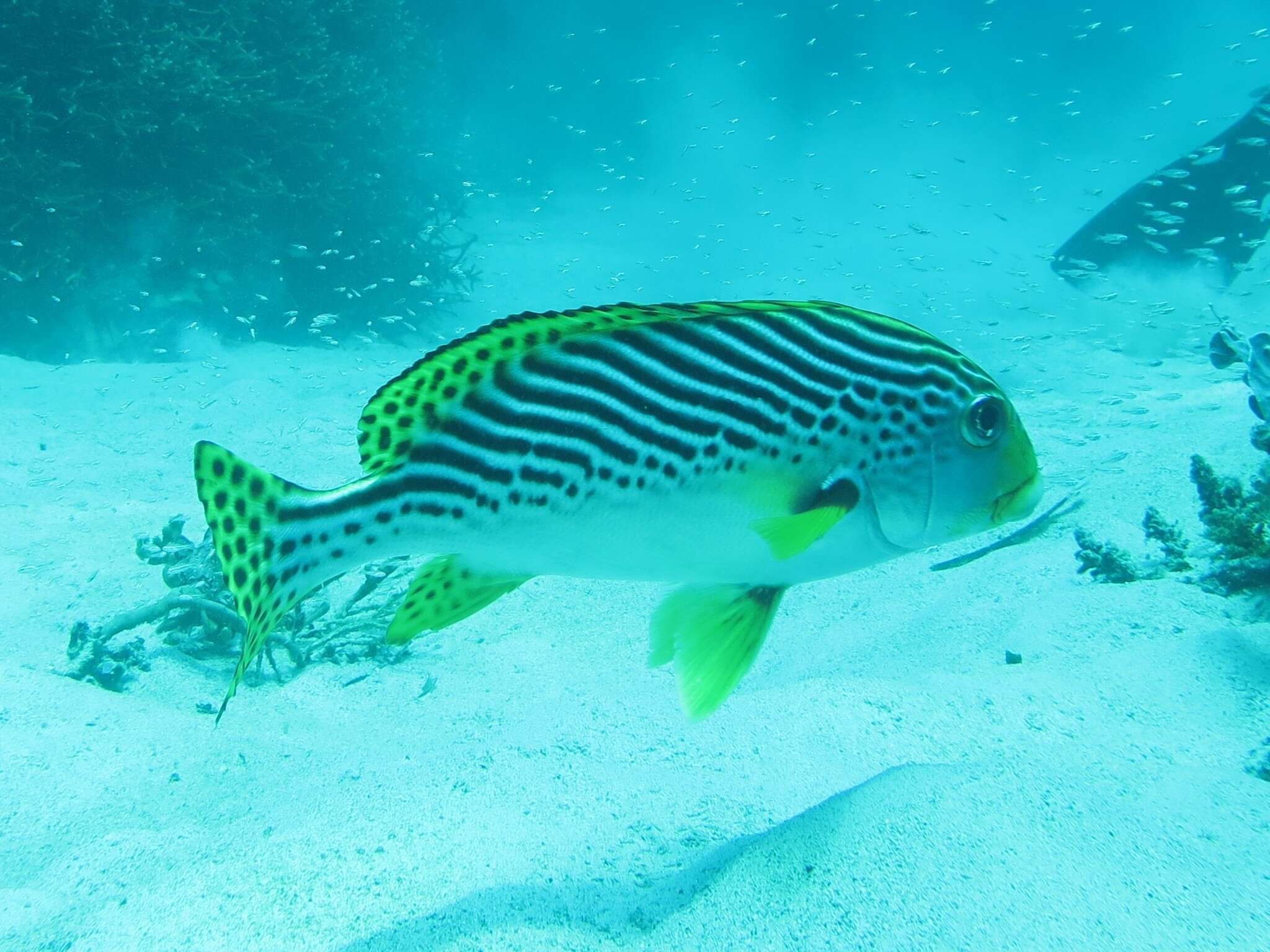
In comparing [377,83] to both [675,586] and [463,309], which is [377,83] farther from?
[675,586]

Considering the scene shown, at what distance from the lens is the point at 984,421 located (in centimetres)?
175

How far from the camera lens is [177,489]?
7824 mm

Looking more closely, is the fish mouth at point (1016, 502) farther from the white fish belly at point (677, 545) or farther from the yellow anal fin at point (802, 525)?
the yellow anal fin at point (802, 525)

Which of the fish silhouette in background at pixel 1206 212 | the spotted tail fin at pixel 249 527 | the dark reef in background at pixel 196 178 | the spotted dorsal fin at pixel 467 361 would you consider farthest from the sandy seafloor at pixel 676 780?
the fish silhouette in background at pixel 1206 212

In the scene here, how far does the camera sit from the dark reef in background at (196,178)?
11.5 meters

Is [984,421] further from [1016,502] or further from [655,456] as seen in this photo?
[655,456]

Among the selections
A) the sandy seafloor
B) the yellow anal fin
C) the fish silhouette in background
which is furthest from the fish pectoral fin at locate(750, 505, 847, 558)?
the fish silhouette in background

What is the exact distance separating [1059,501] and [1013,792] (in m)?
4.13

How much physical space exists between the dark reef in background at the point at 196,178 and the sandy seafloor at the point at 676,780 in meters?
8.38

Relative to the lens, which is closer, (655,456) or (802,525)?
(802,525)

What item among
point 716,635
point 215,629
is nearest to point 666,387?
point 716,635

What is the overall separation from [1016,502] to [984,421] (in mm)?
218

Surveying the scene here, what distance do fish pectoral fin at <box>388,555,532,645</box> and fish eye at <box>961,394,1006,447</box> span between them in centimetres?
117

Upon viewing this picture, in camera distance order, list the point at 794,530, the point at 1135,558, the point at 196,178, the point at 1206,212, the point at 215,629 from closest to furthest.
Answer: the point at 794,530, the point at 1135,558, the point at 215,629, the point at 196,178, the point at 1206,212
